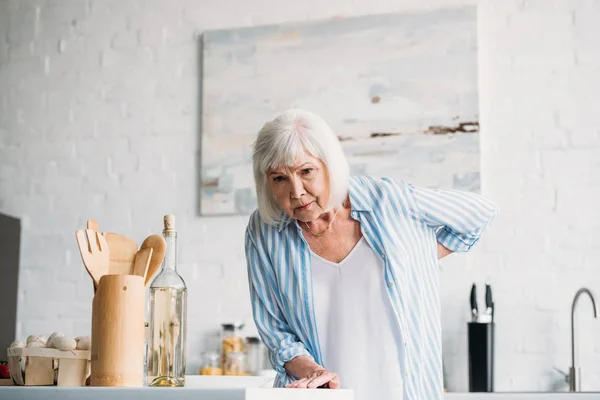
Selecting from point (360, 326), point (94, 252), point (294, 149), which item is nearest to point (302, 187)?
point (294, 149)

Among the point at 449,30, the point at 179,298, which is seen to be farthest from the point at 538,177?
the point at 179,298

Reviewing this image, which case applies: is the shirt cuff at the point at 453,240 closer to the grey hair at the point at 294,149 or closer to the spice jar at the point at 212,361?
the grey hair at the point at 294,149

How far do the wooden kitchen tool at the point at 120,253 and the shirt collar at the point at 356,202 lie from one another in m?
0.57

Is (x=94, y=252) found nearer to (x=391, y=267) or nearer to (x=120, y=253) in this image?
(x=120, y=253)

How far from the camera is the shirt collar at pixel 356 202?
80.4 inches

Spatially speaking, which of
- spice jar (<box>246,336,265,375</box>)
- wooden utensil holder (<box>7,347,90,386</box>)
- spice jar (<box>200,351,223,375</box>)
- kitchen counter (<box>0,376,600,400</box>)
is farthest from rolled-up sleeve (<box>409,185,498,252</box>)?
spice jar (<box>200,351,223,375</box>)

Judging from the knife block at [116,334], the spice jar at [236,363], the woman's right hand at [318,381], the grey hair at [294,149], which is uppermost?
the grey hair at [294,149]

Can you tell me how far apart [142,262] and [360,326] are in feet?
2.23

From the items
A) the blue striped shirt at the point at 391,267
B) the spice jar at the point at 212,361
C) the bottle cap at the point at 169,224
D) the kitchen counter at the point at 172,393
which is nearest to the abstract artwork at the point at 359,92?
the spice jar at the point at 212,361

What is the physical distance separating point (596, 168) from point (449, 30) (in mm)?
899

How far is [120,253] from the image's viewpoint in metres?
1.55

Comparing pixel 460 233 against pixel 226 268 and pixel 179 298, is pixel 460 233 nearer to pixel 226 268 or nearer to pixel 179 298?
pixel 179 298

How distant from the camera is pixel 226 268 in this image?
385 cm

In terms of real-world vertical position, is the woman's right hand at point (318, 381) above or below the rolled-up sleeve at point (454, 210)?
below
